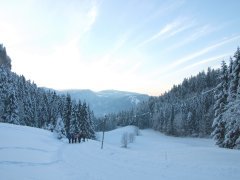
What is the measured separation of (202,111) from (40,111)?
2636 inches

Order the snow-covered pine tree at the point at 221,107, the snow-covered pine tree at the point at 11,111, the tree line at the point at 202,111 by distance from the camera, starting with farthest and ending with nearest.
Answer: the snow-covered pine tree at the point at 11,111, the snow-covered pine tree at the point at 221,107, the tree line at the point at 202,111

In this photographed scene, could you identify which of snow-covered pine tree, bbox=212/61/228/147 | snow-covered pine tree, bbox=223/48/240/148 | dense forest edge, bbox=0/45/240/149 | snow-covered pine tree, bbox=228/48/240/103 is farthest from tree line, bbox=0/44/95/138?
snow-covered pine tree, bbox=228/48/240/103

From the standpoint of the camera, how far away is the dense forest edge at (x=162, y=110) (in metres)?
36.2

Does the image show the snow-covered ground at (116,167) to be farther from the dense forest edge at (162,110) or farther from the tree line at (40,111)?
the tree line at (40,111)

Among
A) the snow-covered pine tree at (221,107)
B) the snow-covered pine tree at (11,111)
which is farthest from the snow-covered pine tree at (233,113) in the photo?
the snow-covered pine tree at (11,111)

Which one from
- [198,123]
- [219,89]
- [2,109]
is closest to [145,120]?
[198,123]

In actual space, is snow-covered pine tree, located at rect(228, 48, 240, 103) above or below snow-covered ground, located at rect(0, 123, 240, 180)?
above

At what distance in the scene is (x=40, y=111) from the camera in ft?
286

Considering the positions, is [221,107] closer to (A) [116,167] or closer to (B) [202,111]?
(A) [116,167]

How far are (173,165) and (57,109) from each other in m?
74.8

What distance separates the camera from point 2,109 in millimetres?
59062

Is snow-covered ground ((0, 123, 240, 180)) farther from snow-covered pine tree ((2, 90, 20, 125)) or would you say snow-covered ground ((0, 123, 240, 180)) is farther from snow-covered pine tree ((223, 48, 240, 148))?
snow-covered pine tree ((2, 90, 20, 125))

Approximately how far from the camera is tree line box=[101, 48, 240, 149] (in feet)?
109

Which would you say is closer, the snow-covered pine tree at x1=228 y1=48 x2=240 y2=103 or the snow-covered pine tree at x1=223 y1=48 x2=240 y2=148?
the snow-covered pine tree at x1=223 y1=48 x2=240 y2=148
